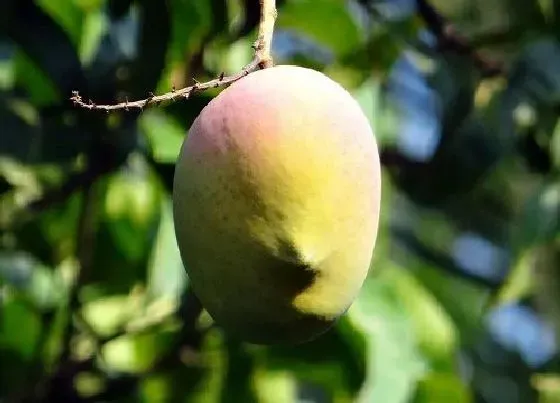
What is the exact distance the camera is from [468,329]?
47.1 inches

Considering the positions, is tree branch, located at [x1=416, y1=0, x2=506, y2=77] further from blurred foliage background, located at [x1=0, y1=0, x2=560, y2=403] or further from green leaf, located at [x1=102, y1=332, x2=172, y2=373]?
green leaf, located at [x1=102, y1=332, x2=172, y2=373]

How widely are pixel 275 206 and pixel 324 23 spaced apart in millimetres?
631

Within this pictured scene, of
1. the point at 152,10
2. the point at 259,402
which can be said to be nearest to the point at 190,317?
the point at 259,402

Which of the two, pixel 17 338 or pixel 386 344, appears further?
pixel 17 338

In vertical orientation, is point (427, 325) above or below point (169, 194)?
below

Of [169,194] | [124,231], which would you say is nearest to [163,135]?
[169,194]

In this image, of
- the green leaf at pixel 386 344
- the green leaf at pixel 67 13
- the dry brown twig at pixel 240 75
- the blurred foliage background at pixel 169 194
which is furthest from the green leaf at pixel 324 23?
the dry brown twig at pixel 240 75

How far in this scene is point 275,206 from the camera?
0.50 meters

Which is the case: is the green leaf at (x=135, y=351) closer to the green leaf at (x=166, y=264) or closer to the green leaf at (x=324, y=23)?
the green leaf at (x=166, y=264)

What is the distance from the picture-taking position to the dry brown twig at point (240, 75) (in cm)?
51

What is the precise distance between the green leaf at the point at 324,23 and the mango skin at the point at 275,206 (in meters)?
0.58

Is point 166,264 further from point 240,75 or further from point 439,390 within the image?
point 240,75

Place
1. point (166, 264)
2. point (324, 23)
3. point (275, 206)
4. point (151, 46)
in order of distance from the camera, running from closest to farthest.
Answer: point (275, 206)
point (151, 46)
point (166, 264)
point (324, 23)

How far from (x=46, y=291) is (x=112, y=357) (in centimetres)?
9
